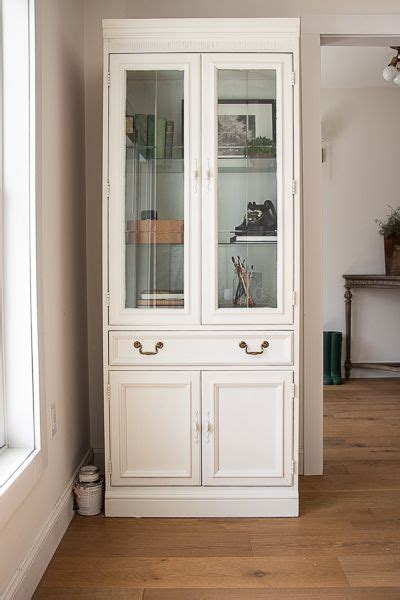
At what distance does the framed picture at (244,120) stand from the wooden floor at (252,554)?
1.60m

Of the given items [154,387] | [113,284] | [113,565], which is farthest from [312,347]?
[113,565]

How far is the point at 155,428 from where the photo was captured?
2664mm

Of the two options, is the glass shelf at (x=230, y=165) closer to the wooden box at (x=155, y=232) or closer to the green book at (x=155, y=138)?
the green book at (x=155, y=138)

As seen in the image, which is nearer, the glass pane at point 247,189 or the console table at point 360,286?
the glass pane at point 247,189

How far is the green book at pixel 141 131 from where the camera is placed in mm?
2660

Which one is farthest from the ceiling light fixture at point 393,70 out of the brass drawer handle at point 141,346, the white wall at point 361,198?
the brass drawer handle at point 141,346

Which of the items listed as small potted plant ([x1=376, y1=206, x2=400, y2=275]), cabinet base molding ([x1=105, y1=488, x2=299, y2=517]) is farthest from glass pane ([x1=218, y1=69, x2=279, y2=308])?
small potted plant ([x1=376, y1=206, x2=400, y2=275])

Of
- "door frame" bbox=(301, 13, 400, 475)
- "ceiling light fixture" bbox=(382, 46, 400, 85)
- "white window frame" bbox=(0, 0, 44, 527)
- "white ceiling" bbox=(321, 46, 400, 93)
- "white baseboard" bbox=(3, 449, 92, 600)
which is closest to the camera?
"white baseboard" bbox=(3, 449, 92, 600)

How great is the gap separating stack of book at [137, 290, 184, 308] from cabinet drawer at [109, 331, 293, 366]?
121 millimetres

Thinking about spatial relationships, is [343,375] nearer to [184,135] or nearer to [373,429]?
[373,429]

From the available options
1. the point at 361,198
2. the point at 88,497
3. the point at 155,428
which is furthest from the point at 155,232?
the point at 361,198

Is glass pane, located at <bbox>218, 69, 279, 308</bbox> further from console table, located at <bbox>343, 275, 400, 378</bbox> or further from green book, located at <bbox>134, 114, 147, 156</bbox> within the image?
console table, located at <bbox>343, 275, 400, 378</bbox>

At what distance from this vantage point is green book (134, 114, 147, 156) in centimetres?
266

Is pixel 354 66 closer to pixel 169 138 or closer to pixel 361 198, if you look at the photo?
pixel 361 198
